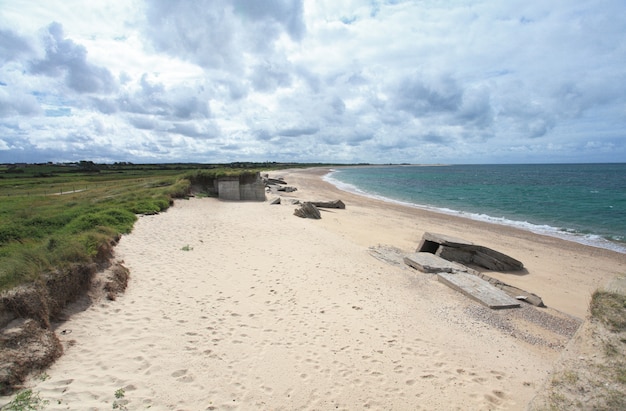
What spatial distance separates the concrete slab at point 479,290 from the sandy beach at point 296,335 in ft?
0.74

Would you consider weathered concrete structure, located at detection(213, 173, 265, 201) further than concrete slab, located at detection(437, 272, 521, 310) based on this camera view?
Yes

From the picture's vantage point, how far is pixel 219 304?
7.23m

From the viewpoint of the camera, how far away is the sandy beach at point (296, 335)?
4.52m

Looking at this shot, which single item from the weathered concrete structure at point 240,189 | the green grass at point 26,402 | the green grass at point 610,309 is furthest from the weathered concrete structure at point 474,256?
the weathered concrete structure at point 240,189

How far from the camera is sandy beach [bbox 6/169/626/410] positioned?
452 centimetres

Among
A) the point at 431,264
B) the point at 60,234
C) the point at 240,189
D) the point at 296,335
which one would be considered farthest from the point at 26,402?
the point at 240,189

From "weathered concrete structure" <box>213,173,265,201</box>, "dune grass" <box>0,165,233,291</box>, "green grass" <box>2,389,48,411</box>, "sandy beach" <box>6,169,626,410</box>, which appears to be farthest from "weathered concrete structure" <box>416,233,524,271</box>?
"weathered concrete structure" <box>213,173,265,201</box>

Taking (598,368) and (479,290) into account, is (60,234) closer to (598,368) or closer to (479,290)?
(479,290)

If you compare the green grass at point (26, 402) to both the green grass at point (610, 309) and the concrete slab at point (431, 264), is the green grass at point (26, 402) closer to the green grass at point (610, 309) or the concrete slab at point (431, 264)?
the green grass at point (610, 309)

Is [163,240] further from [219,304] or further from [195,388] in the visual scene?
[195,388]

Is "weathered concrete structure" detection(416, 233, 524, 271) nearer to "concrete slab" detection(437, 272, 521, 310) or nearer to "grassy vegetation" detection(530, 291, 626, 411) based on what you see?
"concrete slab" detection(437, 272, 521, 310)

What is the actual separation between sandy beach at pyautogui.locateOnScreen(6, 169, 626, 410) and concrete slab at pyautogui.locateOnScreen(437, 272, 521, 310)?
0.74 ft

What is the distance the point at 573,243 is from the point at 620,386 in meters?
17.4

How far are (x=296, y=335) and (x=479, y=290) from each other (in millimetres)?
5589
